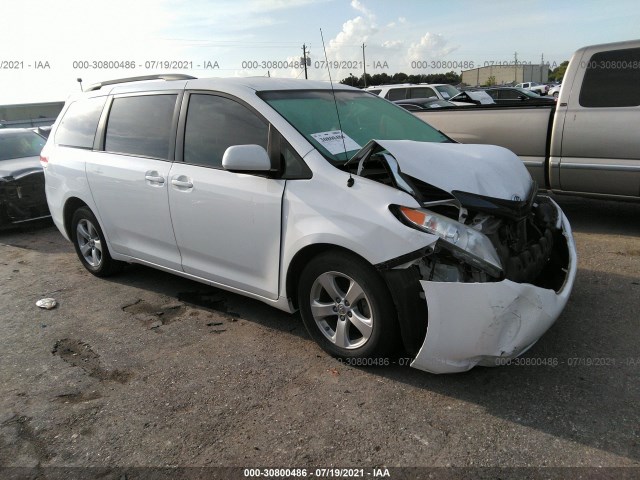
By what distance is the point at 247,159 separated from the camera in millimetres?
3215

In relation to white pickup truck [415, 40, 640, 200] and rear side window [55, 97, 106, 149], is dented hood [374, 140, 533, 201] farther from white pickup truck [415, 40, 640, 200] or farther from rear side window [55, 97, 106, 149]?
rear side window [55, 97, 106, 149]

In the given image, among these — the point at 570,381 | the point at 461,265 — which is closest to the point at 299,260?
the point at 461,265

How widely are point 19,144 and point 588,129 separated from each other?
8.68 meters

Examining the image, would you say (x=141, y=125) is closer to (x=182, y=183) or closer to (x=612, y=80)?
(x=182, y=183)

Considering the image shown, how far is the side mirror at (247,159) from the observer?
3.22m

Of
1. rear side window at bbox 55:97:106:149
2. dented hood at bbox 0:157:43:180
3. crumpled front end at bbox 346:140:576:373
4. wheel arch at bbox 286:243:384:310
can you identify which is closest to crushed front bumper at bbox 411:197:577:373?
crumpled front end at bbox 346:140:576:373

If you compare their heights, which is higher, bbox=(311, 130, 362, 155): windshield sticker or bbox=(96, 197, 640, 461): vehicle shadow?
bbox=(311, 130, 362, 155): windshield sticker

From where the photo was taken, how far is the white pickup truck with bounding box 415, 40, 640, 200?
5.37 metres

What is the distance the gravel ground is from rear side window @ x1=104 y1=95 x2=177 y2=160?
4.55 ft

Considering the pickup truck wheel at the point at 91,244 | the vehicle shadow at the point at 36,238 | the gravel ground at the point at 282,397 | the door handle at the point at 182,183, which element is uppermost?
the door handle at the point at 182,183

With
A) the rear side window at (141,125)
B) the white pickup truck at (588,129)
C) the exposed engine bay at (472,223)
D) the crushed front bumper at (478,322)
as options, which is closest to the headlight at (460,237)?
the exposed engine bay at (472,223)

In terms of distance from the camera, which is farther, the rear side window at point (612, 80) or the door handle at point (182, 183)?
the rear side window at point (612, 80)

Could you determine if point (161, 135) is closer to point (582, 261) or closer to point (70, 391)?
point (70, 391)

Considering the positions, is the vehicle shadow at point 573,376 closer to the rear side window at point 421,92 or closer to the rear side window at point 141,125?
the rear side window at point 141,125
